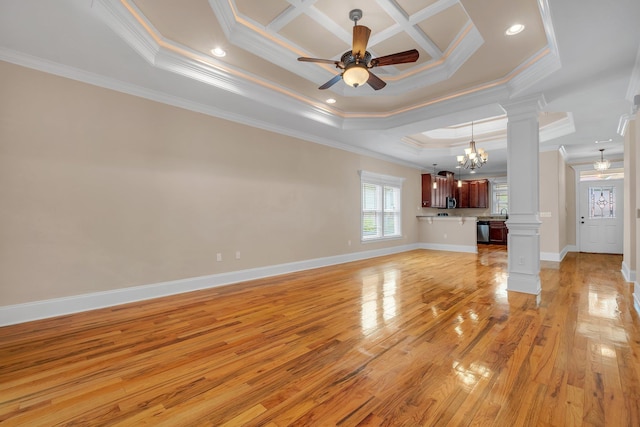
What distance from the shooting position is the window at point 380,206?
7.47 metres

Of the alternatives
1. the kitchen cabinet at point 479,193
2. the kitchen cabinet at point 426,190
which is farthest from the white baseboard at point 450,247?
the kitchen cabinet at point 479,193

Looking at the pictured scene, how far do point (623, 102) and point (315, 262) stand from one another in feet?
18.1

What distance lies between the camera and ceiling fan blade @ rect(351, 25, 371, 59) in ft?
8.51

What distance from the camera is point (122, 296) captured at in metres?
3.58

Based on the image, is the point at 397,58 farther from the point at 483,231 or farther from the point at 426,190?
the point at 483,231

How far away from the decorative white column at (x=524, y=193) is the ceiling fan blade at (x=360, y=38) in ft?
8.73

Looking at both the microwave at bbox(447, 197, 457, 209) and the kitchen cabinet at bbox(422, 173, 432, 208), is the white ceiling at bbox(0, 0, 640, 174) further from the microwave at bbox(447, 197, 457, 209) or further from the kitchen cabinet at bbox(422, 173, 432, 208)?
the microwave at bbox(447, 197, 457, 209)

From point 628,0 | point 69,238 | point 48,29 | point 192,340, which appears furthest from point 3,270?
point 628,0

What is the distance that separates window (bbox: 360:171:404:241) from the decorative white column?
3531 mm

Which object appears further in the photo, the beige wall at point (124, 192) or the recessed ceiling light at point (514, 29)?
the beige wall at point (124, 192)

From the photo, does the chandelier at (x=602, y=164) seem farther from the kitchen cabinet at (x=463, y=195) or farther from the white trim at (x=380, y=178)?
the white trim at (x=380, y=178)

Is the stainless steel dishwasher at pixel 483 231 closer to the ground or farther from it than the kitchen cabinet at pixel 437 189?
closer to the ground

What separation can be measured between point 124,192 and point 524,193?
17.7 ft

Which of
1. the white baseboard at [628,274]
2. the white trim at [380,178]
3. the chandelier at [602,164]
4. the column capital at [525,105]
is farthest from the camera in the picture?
the white trim at [380,178]
